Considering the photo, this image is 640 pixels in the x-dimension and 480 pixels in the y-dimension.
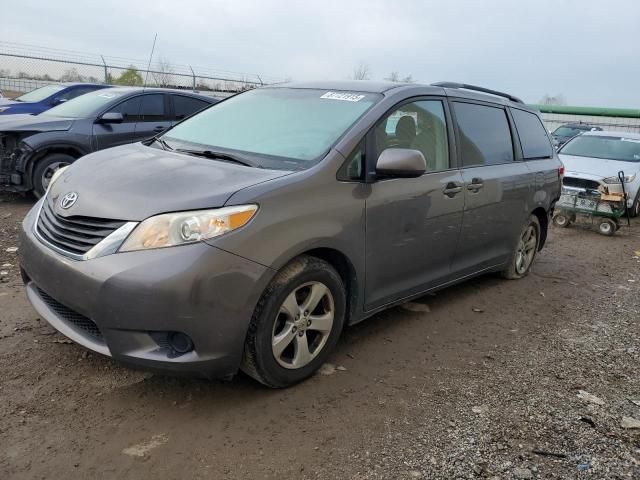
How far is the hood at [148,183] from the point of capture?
2.69 meters

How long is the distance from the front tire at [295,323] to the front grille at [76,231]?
2.78 ft

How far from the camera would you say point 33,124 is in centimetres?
711

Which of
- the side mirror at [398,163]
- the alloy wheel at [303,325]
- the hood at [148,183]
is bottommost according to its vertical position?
the alloy wheel at [303,325]

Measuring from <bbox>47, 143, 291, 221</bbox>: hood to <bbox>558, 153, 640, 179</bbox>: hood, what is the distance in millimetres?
7549

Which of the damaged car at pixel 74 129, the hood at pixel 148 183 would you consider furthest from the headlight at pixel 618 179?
the hood at pixel 148 183

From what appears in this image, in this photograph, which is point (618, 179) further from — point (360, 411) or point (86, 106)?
point (86, 106)

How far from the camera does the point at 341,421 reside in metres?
2.85

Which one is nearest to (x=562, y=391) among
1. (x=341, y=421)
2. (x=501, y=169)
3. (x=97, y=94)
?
(x=341, y=421)

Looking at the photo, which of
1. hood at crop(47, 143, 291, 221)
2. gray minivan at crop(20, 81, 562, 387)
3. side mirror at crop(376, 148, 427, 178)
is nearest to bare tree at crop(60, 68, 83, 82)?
gray minivan at crop(20, 81, 562, 387)

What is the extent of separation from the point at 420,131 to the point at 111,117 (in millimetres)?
4969

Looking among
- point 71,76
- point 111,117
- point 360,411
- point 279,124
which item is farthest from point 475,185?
point 71,76

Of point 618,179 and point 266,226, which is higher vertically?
point 266,226

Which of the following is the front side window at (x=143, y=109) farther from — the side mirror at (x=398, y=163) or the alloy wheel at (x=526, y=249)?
the side mirror at (x=398, y=163)

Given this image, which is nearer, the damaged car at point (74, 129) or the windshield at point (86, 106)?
the damaged car at point (74, 129)
